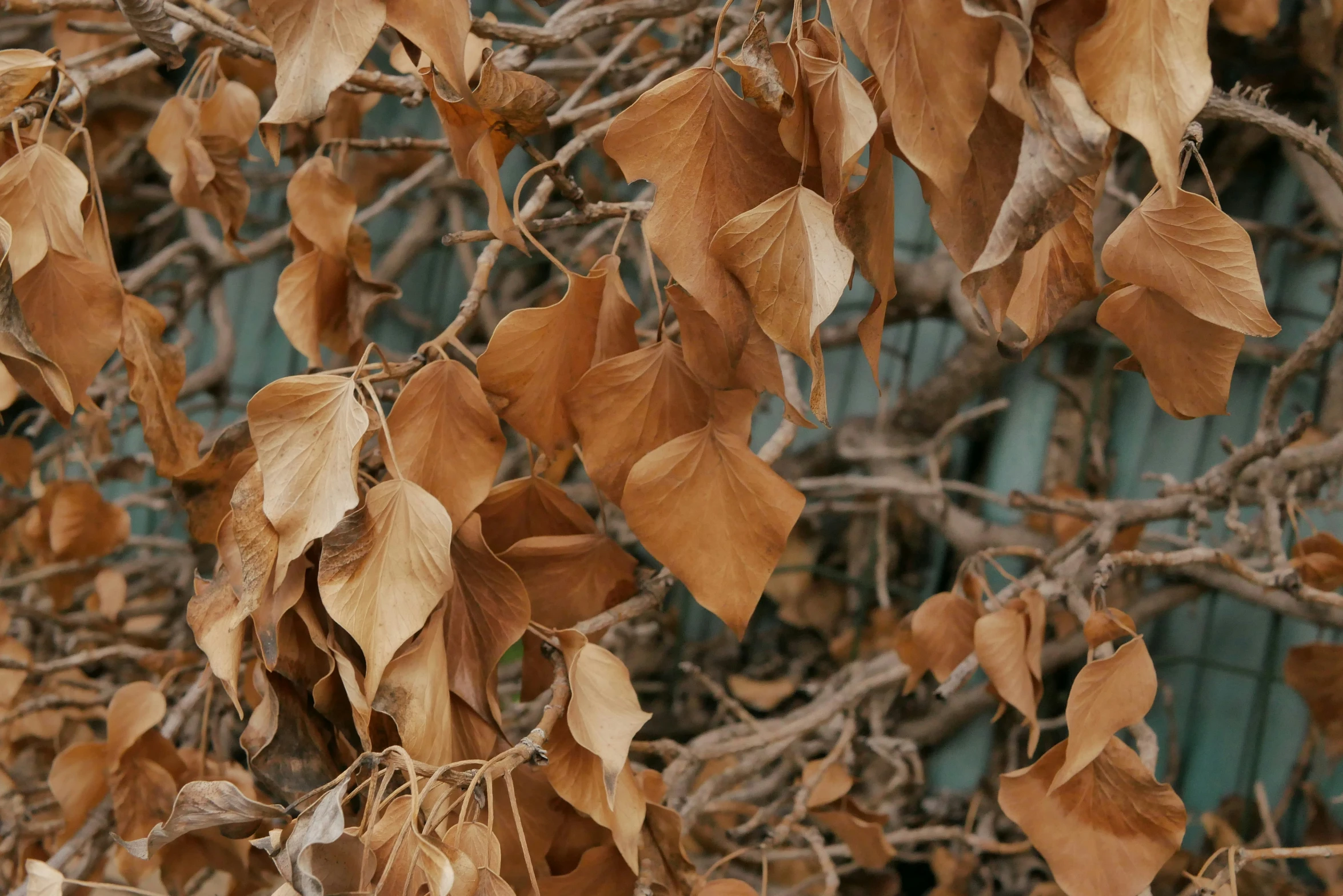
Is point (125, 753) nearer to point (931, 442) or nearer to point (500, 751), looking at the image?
point (500, 751)

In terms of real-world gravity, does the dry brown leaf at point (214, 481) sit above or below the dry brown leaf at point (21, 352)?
below

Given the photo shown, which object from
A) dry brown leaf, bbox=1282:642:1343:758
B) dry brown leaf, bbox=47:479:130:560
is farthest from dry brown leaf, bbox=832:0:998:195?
dry brown leaf, bbox=47:479:130:560

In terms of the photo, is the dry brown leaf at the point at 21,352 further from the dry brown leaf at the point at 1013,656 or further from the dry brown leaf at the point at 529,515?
the dry brown leaf at the point at 1013,656

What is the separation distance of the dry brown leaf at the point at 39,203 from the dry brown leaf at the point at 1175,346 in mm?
432

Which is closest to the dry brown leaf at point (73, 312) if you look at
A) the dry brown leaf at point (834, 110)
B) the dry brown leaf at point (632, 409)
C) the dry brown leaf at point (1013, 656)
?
the dry brown leaf at point (632, 409)

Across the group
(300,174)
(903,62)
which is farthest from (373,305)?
(903,62)

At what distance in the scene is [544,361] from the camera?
444 millimetres

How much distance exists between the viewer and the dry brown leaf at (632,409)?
429 millimetres

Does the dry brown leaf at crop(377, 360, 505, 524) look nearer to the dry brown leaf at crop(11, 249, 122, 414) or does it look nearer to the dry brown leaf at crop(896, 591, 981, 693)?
the dry brown leaf at crop(11, 249, 122, 414)

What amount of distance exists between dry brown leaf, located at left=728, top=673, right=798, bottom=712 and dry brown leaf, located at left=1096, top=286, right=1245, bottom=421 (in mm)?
739

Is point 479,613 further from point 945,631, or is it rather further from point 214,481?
point 945,631

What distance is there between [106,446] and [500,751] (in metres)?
0.68

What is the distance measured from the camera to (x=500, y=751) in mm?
459

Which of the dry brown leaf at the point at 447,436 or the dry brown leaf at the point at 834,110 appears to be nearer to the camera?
the dry brown leaf at the point at 834,110
